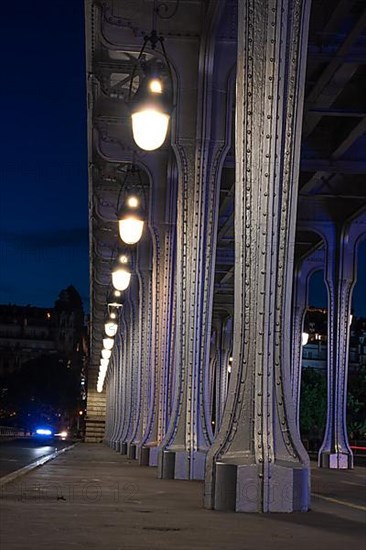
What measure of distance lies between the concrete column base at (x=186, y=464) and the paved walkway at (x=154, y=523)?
362 cm

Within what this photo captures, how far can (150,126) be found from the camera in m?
14.7

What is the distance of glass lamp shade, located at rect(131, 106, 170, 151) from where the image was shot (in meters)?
14.6

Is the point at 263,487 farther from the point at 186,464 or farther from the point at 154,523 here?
the point at 186,464

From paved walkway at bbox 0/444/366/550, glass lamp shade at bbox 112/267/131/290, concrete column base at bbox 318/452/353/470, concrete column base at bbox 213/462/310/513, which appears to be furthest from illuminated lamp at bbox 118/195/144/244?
concrete column base at bbox 318/452/353/470

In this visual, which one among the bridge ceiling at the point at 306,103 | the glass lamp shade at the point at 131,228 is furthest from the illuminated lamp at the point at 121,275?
the glass lamp shade at the point at 131,228

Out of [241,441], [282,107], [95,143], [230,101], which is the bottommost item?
[241,441]

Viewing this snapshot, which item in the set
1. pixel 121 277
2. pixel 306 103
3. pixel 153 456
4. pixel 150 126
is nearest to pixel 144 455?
pixel 153 456

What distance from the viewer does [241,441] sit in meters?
11.9

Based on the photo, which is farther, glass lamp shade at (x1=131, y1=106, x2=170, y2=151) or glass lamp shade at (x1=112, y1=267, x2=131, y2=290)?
glass lamp shade at (x1=112, y1=267, x2=131, y2=290)

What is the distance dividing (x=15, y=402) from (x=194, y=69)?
16381 cm

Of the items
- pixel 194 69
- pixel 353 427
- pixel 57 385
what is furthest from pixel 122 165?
pixel 57 385

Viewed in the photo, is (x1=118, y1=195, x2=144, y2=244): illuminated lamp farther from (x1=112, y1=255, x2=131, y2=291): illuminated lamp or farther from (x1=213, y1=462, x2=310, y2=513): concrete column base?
(x1=213, y1=462, x2=310, y2=513): concrete column base

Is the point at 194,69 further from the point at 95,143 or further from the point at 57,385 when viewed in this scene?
the point at 57,385

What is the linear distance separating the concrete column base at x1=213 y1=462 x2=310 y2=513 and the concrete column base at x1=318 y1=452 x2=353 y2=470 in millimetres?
26086
